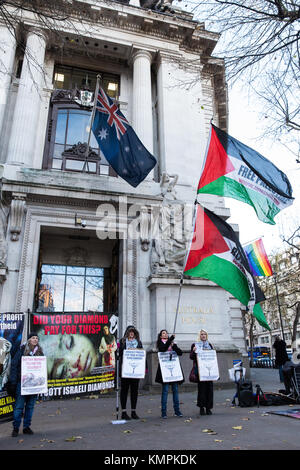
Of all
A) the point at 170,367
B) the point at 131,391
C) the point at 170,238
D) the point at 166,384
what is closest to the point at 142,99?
the point at 170,238

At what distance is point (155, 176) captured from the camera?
54.4 feet

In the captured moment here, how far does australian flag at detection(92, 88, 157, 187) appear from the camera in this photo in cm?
1277

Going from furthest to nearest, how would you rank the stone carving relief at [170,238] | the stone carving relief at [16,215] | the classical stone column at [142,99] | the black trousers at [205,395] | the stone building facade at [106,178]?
1. the classical stone column at [142,99]
2. the stone carving relief at [170,238]
3. the stone building facade at [106,178]
4. the stone carving relief at [16,215]
5. the black trousers at [205,395]

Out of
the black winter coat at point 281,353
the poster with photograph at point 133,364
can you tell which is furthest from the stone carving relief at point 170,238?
the black winter coat at point 281,353

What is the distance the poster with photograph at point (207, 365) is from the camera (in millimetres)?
7834

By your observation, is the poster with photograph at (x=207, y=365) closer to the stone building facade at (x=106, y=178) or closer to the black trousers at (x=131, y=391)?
the black trousers at (x=131, y=391)

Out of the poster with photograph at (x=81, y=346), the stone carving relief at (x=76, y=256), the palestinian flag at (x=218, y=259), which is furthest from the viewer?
the stone carving relief at (x=76, y=256)

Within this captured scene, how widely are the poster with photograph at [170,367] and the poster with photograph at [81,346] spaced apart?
1.13 meters

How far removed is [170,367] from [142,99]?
44.1 feet

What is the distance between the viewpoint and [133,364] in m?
7.59

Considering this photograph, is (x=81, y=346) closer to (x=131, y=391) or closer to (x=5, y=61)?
(x=131, y=391)

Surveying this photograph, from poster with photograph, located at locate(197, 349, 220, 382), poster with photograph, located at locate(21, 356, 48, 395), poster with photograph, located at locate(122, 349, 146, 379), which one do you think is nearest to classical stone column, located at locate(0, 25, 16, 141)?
poster with photograph, located at locate(21, 356, 48, 395)

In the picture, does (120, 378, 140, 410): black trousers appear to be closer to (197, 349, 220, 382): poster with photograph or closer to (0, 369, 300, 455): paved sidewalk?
(0, 369, 300, 455): paved sidewalk

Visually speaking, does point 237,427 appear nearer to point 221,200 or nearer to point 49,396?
point 49,396
